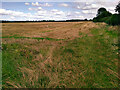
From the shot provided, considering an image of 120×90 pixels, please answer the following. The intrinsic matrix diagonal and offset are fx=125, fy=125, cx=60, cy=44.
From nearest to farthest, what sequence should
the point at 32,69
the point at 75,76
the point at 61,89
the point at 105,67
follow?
the point at 61,89, the point at 75,76, the point at 32,69, the point at 105,67

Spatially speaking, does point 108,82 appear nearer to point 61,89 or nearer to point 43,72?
point 61,89

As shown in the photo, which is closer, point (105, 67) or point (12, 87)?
point (12, 87)

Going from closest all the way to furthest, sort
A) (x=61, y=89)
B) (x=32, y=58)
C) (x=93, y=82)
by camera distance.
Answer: (x=61, y=89) → (x=93, y=82) → (x=32, y=58)

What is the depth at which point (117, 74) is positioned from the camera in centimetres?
547

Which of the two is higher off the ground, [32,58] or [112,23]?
[112,23]

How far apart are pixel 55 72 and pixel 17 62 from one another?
7.53 ft

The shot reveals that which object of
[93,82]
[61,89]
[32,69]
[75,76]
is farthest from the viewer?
[32,69]

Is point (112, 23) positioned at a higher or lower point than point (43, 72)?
higher

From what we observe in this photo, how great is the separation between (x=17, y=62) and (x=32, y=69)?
1.22 meters

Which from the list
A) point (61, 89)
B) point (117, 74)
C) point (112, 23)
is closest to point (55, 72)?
point (61, 89)

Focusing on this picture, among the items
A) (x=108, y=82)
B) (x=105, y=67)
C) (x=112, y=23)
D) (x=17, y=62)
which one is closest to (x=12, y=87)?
(x=17, y=62)

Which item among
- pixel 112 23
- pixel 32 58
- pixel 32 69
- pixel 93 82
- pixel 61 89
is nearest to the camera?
pixel 61 89

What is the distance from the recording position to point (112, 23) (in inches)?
1260

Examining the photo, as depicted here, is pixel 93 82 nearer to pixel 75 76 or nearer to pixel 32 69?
pixel 75 76
